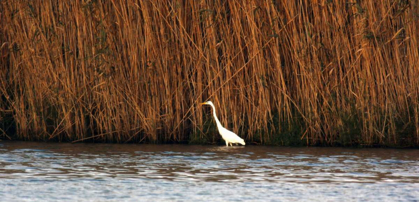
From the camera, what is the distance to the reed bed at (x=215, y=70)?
8.90m

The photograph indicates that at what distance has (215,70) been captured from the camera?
368 inches

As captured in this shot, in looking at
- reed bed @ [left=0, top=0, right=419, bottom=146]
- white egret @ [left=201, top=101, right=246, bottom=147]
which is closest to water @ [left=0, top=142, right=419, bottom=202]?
white egret @ [left=201, top=101, right=246, bottom=147]

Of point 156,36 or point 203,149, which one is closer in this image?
point 203,149

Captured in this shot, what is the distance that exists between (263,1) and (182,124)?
1919 millimetres

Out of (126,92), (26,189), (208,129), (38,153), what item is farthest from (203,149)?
(26,189)

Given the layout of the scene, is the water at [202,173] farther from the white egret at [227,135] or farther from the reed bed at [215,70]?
the reed bed at [215,70]

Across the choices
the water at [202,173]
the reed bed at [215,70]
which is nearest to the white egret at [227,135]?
the water at [202,173]

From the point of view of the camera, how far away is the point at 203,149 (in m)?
8.95

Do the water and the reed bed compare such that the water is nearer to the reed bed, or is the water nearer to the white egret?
the white egret

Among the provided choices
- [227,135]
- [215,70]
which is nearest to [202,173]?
[227,135]

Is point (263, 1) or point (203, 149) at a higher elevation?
point (263, 1)

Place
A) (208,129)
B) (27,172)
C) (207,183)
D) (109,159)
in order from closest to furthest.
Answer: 1. (207,183)
2. (27,172)
3. (109,159)
4. (208,129)

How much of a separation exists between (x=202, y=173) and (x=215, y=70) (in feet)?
8.78

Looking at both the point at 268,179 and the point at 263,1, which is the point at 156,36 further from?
the point at 268,179
